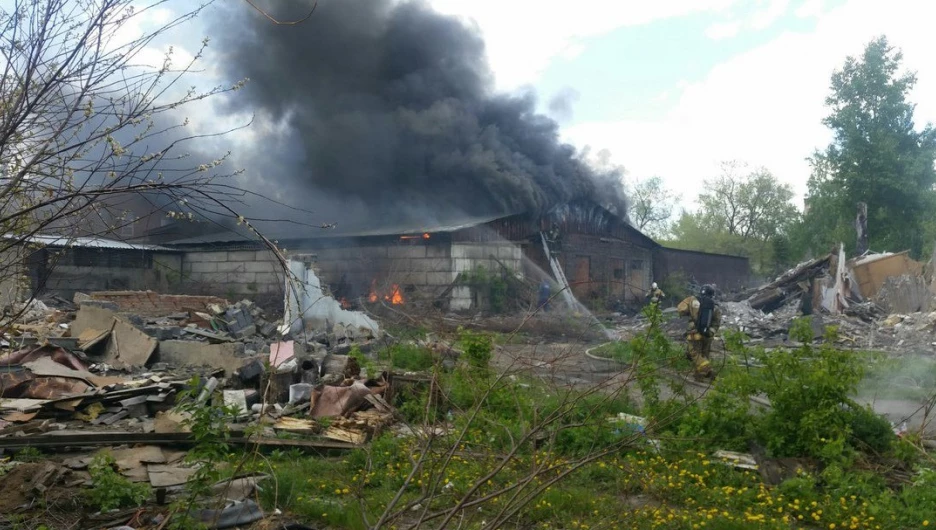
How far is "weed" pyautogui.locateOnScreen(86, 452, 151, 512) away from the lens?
4.92 m

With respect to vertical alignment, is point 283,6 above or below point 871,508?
above

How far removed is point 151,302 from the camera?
1656cm

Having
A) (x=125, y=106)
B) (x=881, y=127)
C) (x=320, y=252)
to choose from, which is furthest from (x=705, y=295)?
(x=881, y=127)

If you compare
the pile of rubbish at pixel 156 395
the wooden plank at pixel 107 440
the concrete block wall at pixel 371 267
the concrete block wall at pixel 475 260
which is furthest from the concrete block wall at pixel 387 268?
the wooden plank at pixel 107 440

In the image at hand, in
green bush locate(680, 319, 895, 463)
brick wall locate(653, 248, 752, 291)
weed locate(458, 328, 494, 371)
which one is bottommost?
green bush locate(680, 319, 895, 463)

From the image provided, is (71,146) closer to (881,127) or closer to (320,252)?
(320,252)

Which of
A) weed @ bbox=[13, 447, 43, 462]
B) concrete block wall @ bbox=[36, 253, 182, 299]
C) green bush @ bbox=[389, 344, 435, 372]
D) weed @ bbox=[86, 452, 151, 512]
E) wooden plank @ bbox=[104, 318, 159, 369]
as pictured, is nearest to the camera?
weed @ bbox=[86, 452, 151, 512]

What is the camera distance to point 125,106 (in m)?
3.65

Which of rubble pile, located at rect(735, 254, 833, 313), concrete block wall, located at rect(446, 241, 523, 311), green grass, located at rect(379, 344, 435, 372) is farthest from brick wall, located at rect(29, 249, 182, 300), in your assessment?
rubble pile, located at rect(735, 254, 833, 313)

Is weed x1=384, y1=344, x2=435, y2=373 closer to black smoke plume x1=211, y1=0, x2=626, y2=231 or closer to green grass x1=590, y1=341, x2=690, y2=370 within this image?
green grass x1=590, y1=341, x2=690, y2=370

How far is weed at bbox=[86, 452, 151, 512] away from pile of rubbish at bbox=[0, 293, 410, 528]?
16 cm

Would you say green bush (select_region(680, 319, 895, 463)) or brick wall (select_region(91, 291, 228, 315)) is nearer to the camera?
green bush (select_region(680, 319, 895, 463))

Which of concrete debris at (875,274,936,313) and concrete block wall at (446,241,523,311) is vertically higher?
concrete block wall at (446,241,523,311)

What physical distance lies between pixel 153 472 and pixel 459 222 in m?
18.9
